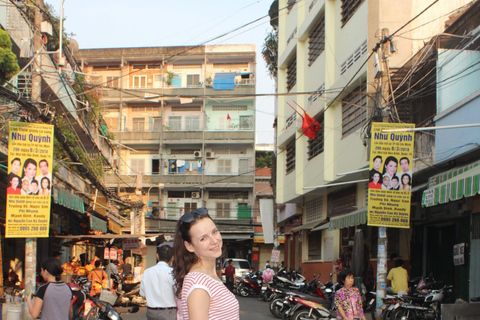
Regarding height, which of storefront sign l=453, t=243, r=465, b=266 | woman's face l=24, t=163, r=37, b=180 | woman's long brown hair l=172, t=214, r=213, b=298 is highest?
woman's face l=24, t=163, r=37, b=180

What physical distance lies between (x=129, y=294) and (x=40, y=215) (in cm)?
699

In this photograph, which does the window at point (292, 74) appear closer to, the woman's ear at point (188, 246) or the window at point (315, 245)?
the window at point (315, 245)

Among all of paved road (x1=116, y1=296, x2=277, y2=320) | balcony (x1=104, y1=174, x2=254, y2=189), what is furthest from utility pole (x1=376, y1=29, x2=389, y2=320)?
balcony (x1=104, y1=174, x2=254, y2=189)

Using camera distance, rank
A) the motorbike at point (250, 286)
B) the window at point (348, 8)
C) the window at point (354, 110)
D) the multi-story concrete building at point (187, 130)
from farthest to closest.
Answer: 1. the multi-story concrete building at point (187, 130)
2. the motorbike at point (250, 286)
3. the window at point (348, 8)
4. the window at point (354, 110)

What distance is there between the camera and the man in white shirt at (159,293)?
21.9ft

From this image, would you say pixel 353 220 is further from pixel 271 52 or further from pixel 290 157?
pixel 271 52

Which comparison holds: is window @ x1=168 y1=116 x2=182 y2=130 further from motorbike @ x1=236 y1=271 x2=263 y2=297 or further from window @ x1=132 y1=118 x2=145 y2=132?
motorbike @ x1=236 y1=271 x2=263 y2=297

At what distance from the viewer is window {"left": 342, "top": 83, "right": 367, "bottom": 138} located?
17828 mm

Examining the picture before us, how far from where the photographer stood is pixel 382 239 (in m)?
13.1

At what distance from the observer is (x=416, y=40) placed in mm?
16109

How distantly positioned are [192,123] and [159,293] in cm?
4189

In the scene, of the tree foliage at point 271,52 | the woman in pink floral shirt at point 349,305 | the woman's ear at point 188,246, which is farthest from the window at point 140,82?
the woman's ear at point 188,246

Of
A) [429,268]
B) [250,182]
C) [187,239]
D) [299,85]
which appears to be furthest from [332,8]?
[250,182]

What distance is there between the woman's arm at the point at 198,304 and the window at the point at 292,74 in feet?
80.2
